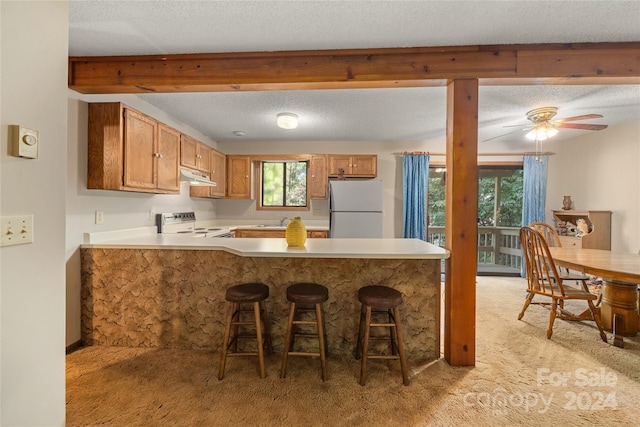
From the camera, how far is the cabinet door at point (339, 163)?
4.40m

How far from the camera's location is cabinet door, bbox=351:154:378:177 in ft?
14.4

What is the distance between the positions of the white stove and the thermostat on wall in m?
2.13

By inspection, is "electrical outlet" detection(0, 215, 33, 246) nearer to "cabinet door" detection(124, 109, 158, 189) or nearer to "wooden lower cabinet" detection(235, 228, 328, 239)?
"cabinet door" detection(124, 109, 158, 189)

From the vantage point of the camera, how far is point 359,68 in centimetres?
204

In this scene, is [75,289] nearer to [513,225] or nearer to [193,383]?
[193,383]

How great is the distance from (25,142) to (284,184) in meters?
3.88

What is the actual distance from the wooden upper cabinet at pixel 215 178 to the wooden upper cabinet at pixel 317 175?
1442 mm

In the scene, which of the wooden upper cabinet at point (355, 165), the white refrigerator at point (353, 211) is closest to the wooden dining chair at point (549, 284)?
the white refrigerator at point (353, 211)

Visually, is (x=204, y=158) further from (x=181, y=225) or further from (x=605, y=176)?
(x=605, y=176)

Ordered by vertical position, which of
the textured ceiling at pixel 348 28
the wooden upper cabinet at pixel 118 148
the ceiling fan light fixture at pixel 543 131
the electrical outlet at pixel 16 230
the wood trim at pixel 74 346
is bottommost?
the wood trim at pixel 74 346

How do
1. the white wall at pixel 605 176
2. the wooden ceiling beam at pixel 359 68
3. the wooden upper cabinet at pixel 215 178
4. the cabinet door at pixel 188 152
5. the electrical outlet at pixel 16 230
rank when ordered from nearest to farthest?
1. the electrical outlet at pixel 16 230
2. the wooden ceiling beam at pixel 359 68
3. the cabinet door at pixel 188 152
4. the white wall at pixel 605 176
5. the wooden upper cabinet at pixel 215 178

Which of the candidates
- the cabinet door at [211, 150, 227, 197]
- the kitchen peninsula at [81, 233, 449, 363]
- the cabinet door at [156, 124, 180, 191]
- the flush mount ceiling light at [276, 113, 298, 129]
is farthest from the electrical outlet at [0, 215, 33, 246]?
the cabinet door at [211, 150, 227, 197]

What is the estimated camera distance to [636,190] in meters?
3.48

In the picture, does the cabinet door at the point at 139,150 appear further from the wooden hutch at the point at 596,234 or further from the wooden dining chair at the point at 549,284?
the wooden hutch at the point at 596,234
